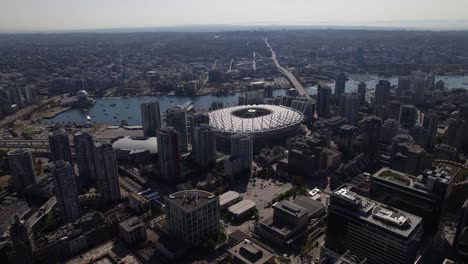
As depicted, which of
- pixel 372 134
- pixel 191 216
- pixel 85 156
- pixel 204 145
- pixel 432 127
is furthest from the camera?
pixel 432 127

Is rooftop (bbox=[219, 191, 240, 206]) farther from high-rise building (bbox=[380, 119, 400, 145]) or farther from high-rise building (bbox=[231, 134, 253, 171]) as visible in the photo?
high-rise building (bbox=[380, 119, 400, 145])

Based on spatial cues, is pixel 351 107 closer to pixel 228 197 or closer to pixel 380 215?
pixel 228 197

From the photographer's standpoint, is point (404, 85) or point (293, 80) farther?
point (293, 80)

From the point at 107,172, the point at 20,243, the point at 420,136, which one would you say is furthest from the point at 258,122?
the point at 20,243

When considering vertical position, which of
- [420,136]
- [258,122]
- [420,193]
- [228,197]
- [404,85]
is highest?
[420,193]

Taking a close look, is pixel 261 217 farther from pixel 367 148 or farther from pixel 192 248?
pixel 367 148

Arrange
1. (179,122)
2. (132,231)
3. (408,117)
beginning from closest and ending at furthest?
1. (132,231)
2. (179,122)
3. (408,117)
